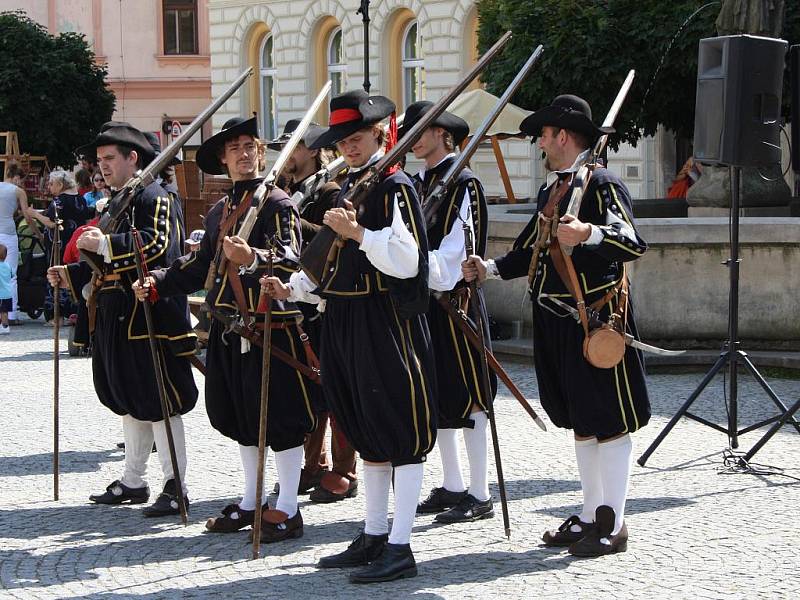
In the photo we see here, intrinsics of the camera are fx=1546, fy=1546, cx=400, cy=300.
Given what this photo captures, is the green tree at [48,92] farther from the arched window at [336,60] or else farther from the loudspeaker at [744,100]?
the loudspeaker at [744,100]

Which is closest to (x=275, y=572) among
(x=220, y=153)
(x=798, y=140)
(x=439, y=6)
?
(x=220, y=153)

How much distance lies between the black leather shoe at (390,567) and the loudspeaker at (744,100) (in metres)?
3.49

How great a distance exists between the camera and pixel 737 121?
8.72 metres

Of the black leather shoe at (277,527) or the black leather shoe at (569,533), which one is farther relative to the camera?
the black leather shoe at (277,527)

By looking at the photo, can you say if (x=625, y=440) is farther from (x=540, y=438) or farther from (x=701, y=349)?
(x=701, y=349)

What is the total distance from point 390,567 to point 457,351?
1.53m

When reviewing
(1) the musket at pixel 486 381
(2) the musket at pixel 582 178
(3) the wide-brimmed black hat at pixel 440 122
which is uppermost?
(3) the wide-brimmed black hat at pixel 440 122

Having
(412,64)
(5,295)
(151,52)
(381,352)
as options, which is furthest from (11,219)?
(151,52)

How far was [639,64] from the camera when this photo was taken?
1919 cm

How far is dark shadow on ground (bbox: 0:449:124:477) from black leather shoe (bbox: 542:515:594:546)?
324 cm

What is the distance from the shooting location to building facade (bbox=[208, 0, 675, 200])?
28984mm

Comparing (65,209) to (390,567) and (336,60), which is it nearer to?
(390,567)

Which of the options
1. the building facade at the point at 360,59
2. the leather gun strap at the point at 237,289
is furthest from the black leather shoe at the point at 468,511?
the building facade at the point at 360,59

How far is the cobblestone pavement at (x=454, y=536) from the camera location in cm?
620
